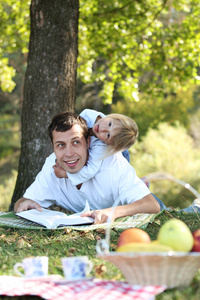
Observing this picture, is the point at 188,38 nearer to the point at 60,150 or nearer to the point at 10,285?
the point at 60,150

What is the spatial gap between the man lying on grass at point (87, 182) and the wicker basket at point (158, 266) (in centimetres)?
169

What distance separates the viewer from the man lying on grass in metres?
3.83

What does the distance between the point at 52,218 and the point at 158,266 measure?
207 cm

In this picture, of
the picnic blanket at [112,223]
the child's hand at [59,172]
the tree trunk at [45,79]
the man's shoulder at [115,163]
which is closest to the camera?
the picnic blanket at [112,223]

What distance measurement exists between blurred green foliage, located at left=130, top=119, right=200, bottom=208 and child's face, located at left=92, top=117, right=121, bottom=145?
5.19 m

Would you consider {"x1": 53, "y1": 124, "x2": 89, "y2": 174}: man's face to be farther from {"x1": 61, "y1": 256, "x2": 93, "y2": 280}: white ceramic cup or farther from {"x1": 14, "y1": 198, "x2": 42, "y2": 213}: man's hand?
{"x1": 61, "y1": 256, "x2": 93, "y2": 280}: white ceramic cup

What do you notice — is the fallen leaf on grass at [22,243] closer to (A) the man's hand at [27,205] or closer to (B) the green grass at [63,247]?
(B) the green grass at [63,247]

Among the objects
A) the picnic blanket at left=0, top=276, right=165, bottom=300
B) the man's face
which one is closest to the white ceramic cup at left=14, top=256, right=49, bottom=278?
the picnic blanket at left=0, top=276, right=165, bottom=300

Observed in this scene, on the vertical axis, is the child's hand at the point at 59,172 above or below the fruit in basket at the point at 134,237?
above

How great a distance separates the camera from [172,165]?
10195 mm

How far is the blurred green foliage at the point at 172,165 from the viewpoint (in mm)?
9203

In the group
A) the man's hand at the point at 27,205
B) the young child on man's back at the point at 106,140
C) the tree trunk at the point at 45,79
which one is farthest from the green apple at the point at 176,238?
the tree trunk at the point at 45,79

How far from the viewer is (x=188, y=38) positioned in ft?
23.4

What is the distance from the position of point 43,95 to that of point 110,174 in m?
1.72
